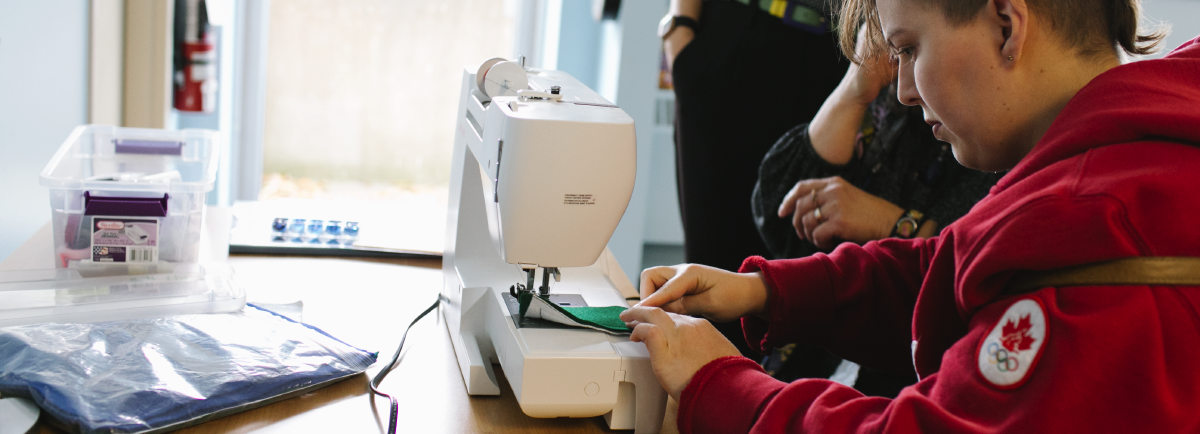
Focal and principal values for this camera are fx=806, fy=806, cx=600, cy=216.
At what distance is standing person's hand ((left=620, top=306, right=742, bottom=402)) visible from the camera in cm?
80

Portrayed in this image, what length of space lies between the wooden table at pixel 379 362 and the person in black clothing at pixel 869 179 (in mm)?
596

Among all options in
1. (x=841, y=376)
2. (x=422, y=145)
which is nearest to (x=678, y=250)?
(x=422, y=145)

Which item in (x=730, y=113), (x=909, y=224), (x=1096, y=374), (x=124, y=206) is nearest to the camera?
(x=1096, y=374)

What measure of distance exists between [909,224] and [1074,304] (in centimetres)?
80

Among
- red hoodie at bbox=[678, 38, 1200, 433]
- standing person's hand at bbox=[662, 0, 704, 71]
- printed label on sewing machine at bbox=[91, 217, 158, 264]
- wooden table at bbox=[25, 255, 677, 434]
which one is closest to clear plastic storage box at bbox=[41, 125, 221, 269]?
printed label on sewing machine at bbox=[91, 217, 158, 264]

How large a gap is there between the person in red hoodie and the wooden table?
7.0 inches

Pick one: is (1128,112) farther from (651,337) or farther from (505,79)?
(505,79)

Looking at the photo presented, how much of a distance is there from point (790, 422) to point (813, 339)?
36cm

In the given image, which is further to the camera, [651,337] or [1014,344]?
[651,337]

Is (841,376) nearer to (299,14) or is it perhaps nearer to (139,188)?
(139,188)

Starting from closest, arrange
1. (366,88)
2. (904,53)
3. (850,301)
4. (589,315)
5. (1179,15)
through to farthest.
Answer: (904,53) < (589,315) < (850,301) < (1179,15) < (366,88)

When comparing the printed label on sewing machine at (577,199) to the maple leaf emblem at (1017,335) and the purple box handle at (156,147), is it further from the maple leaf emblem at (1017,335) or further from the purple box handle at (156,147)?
the purple box handle at (156,147)

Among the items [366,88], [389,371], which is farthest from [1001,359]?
[366,88]

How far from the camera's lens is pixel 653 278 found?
1.03m
